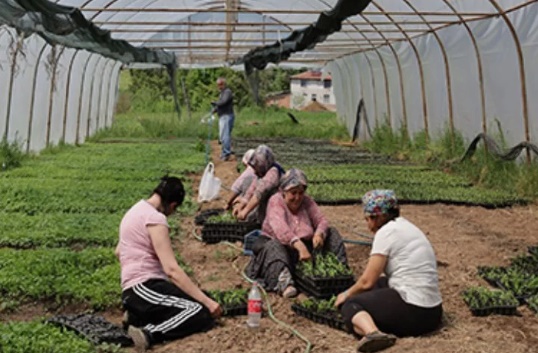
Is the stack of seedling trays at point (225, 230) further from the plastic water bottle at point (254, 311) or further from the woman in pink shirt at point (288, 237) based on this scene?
the plastic water bottle at point (254, 311)

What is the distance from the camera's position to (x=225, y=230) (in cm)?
752

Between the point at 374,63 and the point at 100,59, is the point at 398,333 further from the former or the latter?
the point at 100,59

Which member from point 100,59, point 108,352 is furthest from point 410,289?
point 100,59

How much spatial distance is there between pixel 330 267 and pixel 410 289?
1095 millimetres

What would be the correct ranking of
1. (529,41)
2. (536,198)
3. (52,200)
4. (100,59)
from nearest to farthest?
(52,200)
(536,198)
(529,41)
(100,59)

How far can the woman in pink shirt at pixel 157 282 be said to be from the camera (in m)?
4.64

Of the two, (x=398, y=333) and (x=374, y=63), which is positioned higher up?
(x=374, y=63)

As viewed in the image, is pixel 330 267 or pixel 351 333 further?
pixel 330 267

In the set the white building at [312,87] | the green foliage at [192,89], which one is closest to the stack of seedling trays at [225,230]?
the green foliage at [192,89]

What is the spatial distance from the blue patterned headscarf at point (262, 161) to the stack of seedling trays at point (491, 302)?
233 centimetres

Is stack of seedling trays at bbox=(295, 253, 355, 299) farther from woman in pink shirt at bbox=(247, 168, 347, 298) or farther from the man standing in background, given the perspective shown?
the man standing in background

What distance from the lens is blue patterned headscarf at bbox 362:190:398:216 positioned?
15.6 feet

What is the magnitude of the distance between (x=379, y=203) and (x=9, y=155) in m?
9.92

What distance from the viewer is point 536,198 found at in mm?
10188
